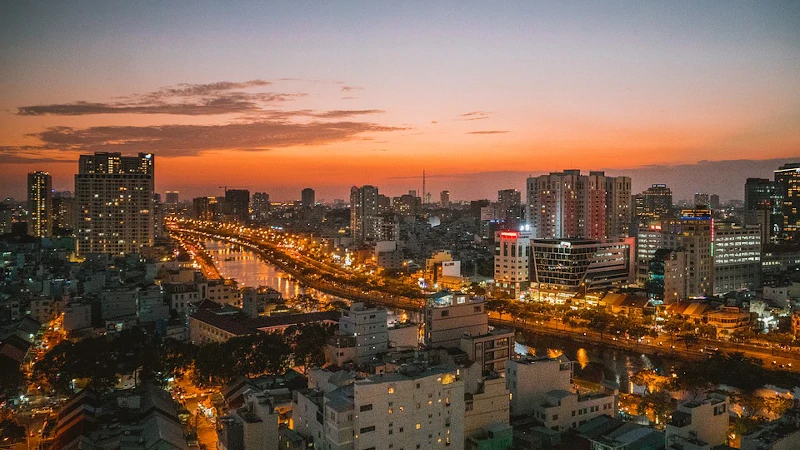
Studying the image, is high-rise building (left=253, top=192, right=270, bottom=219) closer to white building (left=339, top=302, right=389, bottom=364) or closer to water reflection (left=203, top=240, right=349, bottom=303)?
water reflection (left=203, top=240, right=349, bottom=303)

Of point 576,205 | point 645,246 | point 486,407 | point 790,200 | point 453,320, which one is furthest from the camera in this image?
point 790,200

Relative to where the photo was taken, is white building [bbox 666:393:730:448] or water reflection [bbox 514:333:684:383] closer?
white building [bbox 666:393:730:448]

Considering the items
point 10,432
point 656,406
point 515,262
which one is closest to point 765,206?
point 515,262

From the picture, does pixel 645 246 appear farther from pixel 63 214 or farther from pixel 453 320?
pixel 63 214

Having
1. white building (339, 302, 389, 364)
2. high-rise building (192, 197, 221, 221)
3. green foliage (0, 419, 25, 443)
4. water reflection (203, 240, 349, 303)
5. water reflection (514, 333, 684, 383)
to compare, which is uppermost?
high-rise building (192, 197, 221, 221)

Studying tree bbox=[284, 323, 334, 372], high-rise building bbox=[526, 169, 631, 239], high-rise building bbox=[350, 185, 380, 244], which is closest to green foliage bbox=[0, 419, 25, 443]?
tree bbox=[284, 323, 334, 372]

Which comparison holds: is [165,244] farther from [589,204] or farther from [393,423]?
[393,423]

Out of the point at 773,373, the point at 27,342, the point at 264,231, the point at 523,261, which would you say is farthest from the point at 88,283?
the point at 264,231
